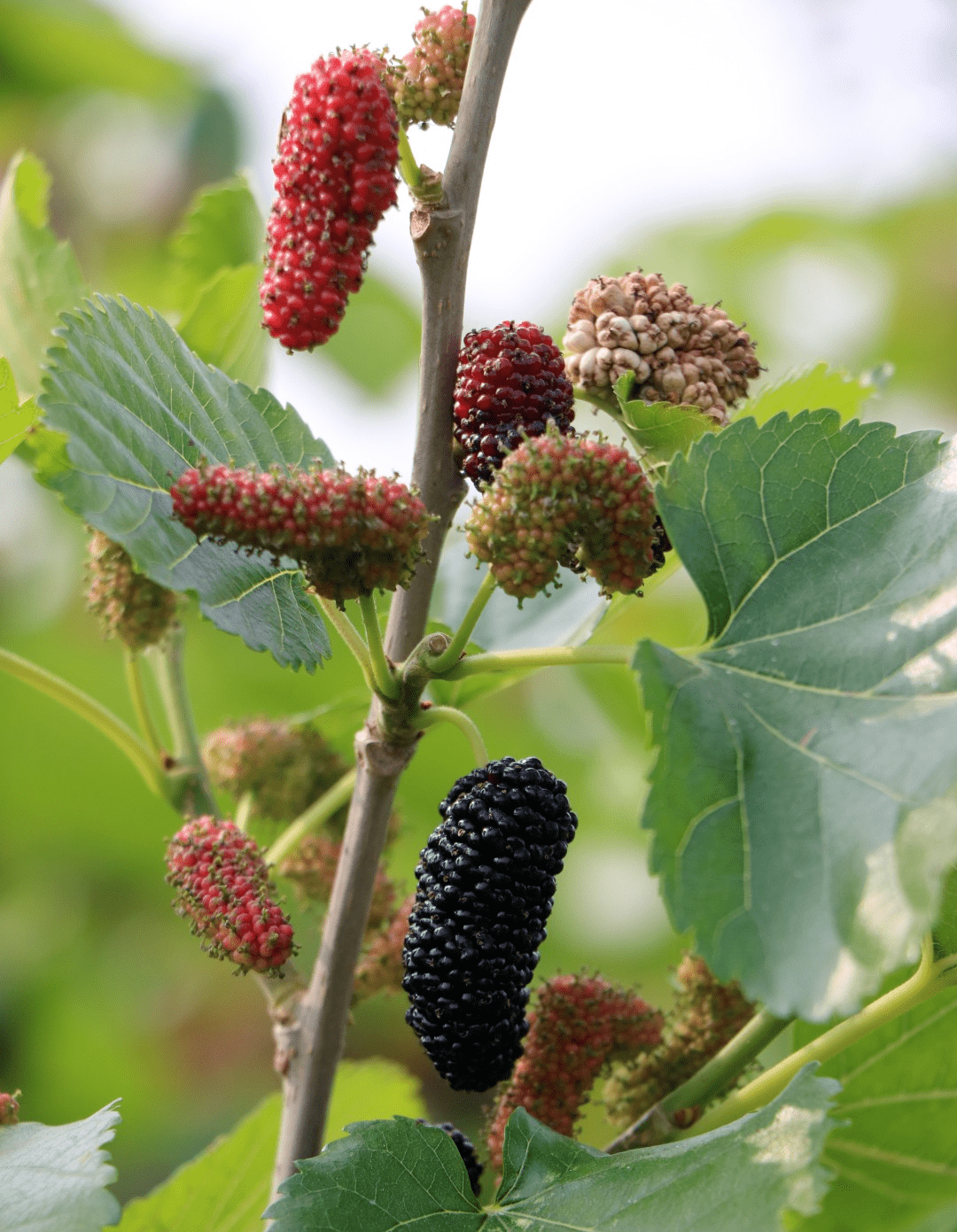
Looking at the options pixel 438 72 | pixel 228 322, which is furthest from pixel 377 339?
pixel 438 72

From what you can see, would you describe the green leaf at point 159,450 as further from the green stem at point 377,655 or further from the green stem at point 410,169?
the green stem at point 410,169

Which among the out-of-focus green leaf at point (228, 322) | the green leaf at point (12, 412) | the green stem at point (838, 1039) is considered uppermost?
the out-of-focus green leaf at point (228, 322)

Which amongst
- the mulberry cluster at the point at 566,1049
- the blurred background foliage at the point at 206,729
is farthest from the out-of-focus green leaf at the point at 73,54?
the mulberry cluster at the point at 566,1049

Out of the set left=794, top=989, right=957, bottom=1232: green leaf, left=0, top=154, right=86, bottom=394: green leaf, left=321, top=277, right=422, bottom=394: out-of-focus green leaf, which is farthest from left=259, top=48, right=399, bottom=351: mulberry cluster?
left=321, top=277, right=422, bottom=394: out-of-focus green leaf

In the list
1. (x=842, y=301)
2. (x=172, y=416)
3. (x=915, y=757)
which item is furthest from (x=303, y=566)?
(x=842, y=301)

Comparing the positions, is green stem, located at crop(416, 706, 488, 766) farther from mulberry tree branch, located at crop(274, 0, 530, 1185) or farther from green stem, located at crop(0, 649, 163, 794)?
green stem, located at crop(0, 649, 163, 794)

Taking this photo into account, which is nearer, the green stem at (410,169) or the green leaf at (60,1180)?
the green leaf at (60,1180)

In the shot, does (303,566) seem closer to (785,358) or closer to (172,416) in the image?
(172,416)
